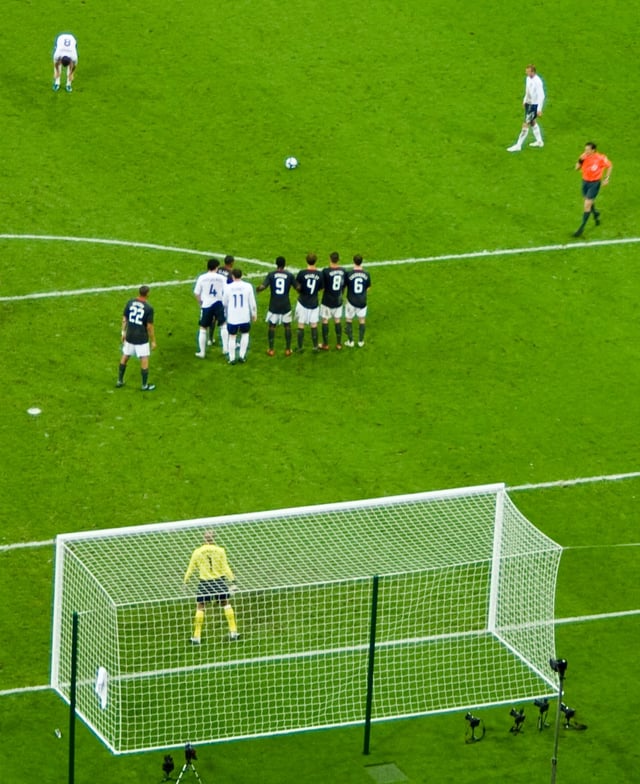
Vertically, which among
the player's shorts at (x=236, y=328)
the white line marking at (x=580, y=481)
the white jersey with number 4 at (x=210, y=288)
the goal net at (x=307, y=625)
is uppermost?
the white jersey with number 4 at (x=210, y=288)

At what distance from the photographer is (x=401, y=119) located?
38.8 meters

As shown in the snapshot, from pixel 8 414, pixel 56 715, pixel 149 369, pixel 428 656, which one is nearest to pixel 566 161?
pixel 149 369

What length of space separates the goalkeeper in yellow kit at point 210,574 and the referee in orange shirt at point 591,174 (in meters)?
14.1

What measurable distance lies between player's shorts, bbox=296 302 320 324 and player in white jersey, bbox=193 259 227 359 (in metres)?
1.30

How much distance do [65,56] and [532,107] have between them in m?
9.65

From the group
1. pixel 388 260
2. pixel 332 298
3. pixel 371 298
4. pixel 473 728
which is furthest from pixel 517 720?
pixel 388 260

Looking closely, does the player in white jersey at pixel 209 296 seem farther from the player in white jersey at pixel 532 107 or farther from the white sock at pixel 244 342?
the player in white jersey at pixel 532 107

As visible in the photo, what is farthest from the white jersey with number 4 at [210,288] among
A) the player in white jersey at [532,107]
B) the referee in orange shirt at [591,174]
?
the player in white jersey at [532,107]

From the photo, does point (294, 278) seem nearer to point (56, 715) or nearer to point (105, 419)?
point (105, 419)

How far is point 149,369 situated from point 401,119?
10.8 meters

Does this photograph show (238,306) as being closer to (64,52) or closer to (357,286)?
(357,286)

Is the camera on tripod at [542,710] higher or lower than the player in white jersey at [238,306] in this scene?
lower

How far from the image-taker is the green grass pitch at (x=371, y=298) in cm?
2380

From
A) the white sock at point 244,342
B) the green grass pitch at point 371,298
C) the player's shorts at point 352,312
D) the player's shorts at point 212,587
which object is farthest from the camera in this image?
the player's shorts at point 352,312
